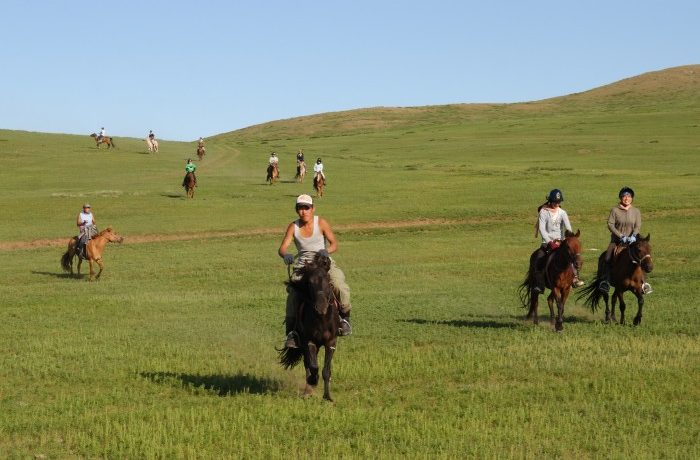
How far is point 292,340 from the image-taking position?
39.8 feet

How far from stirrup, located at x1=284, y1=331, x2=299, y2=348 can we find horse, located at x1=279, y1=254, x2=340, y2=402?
0.17 ft

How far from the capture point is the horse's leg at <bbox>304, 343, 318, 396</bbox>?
12.2 meters

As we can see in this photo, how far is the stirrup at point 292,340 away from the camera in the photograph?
12.1 m

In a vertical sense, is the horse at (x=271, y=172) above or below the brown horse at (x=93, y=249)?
above

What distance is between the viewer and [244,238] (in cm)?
3922

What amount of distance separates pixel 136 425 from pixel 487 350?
658 cm

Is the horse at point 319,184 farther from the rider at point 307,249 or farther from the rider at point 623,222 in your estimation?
the rider at point 307,249

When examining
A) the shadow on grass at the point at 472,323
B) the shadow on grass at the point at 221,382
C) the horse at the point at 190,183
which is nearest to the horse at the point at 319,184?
the horse at the point at 190,183

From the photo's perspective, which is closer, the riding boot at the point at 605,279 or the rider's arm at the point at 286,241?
the rider's arm at the point at 286,241

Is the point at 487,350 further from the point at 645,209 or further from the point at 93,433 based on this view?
the point at 645,209

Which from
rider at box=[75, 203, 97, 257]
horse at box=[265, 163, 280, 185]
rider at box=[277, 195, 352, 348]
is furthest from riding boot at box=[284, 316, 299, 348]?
horse at box=[265, 163, 280, 185]

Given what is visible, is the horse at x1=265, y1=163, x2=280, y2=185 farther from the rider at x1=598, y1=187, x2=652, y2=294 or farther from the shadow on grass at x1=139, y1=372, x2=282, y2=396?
the shadow on grass at x1=139, y1=372, x2=282, y2=396

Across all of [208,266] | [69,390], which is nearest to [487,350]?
[69,390]

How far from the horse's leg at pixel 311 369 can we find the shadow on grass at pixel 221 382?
2.10 feet
